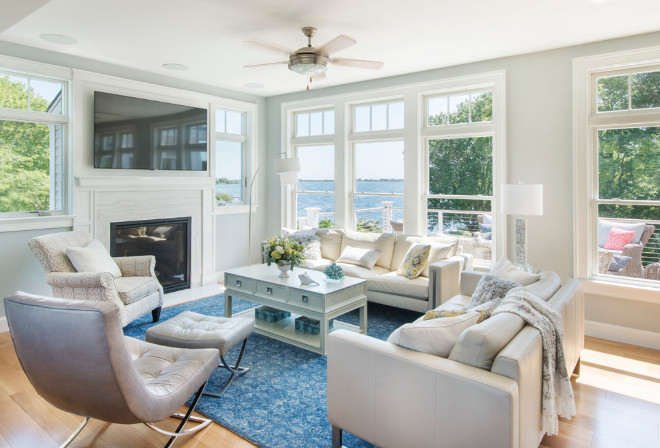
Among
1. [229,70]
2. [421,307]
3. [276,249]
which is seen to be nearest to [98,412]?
[276,249]

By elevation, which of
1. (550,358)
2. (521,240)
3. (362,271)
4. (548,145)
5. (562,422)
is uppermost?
(548,145)

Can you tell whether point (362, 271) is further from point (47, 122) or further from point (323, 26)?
point (47, 122)

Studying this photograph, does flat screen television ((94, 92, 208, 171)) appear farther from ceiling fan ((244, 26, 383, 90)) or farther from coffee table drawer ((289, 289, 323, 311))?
coffee table drawer ((289, 289, 323, 311))

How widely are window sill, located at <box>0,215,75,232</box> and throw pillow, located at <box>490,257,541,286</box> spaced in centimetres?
432

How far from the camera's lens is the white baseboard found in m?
3.82

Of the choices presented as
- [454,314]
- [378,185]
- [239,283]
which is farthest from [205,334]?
[378,185]

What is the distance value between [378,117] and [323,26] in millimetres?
2179

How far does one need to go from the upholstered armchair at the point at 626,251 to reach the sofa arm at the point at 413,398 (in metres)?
3.15

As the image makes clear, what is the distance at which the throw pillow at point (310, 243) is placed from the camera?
5.38 metres

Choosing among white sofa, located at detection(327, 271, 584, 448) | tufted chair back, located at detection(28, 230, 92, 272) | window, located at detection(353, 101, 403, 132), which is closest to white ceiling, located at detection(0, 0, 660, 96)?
window, located at detection(353, 101, 403, 132)

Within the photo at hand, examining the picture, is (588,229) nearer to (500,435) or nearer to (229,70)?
(500,435)

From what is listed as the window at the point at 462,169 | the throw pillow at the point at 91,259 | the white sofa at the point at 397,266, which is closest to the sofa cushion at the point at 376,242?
the white sofa at the point at 397,266

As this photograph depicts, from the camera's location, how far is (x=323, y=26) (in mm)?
3682

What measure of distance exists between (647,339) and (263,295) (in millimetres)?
3508
